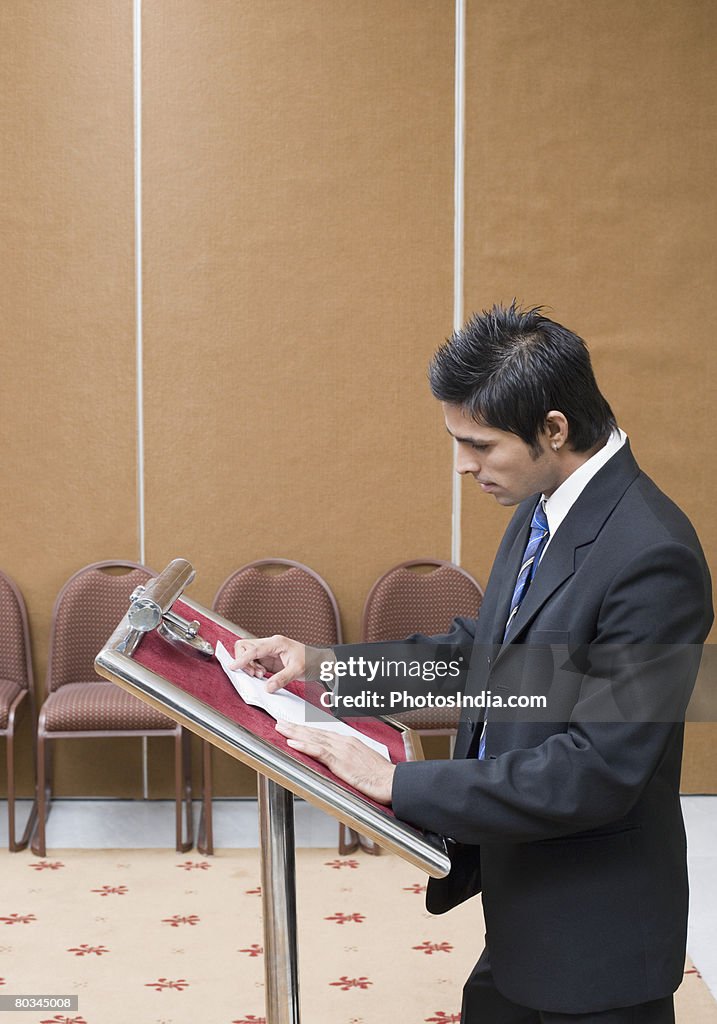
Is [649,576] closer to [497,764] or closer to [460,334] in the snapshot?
[497,764]

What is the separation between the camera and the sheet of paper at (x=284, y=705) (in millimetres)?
1469

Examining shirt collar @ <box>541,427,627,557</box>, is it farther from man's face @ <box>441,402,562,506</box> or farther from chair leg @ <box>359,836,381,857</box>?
chair leg @ <box>359,836,381,857</box>

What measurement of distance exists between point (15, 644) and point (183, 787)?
830 millimetres

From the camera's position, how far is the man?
1.37 meters

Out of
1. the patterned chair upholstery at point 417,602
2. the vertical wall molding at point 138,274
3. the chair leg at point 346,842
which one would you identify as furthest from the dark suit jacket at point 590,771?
the vertical wall molding at point 138,274

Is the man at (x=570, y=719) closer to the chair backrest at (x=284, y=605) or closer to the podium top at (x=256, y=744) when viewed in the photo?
the podium top at (x=256, y=744)

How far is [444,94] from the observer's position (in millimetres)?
4074

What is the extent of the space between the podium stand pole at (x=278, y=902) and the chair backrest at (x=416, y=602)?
98.2 inches

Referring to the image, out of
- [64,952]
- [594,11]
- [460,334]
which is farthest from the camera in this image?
[594,11]

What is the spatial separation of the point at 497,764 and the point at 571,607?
23 cm

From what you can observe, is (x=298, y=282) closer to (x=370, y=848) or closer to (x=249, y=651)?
(x=370, y=848)

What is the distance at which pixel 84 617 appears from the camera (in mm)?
4117

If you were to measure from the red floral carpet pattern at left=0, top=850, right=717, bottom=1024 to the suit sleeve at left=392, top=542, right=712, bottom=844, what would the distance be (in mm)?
1640

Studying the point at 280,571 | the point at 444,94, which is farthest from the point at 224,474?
the point at 444,94
